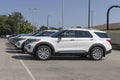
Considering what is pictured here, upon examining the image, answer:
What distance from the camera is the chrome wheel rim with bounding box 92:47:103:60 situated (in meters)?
21.8

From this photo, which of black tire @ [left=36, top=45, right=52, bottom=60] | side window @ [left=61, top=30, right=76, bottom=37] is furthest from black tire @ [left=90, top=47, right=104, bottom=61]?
black tire @ [left=36, top=45, right=52, bottom=60]

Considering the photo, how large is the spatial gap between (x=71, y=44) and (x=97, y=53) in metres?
1.64

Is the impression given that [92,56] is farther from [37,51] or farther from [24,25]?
[24,25]

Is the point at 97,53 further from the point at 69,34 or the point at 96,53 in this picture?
the point at 69,34

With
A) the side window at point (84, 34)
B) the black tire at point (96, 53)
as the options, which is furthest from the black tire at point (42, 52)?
the black tire at point (96, 53)

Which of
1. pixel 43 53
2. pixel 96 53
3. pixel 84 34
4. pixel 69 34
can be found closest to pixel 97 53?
pixel 96 53

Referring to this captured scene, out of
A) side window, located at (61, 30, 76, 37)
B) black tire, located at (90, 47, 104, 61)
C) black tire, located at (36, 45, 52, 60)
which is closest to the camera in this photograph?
black tire, located at (36, 45, 52, 60)

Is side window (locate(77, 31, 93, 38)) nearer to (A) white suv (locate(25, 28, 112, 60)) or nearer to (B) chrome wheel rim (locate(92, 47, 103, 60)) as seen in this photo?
(A) white suv (locate(25, 28, 112, 60))

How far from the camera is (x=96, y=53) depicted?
862 inches

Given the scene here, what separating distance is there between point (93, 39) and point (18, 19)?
125462 mm

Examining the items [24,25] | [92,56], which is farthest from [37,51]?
[24,25]

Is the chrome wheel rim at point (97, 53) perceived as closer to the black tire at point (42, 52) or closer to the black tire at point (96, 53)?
the black tire at point (96, 53)

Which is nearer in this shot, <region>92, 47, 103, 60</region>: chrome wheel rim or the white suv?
the white suv

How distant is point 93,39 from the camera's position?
2189cm
